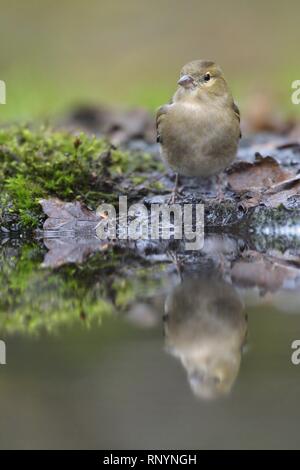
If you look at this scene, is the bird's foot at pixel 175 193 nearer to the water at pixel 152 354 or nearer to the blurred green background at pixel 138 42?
the water at pixel 152 354

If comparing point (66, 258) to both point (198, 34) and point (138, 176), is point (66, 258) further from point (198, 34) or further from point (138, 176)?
point (198, 34)

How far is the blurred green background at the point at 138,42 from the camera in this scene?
1407 cm

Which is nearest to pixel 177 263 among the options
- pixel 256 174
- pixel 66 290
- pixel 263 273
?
pixel 263 273

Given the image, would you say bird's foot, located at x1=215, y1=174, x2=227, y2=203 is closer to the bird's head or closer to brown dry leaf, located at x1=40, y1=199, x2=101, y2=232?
the bird's head

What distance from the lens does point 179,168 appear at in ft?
19.8

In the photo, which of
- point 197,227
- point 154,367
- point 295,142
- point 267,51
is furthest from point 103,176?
point 267,51

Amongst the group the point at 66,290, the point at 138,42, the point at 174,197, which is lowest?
the point at 66,290

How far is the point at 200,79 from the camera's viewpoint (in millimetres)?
5781

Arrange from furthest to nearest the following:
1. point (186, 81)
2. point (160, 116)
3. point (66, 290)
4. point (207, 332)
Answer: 1. point (160, 116)
2. point (186, 81)
3. point (66, 290)
4. point (207, 332)

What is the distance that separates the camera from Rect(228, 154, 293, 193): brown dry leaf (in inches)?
239

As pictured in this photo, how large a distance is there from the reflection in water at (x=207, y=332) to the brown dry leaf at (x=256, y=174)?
6.36 ft

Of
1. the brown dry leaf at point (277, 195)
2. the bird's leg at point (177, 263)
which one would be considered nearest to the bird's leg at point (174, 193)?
the brown dry leaf at point (277, 195)

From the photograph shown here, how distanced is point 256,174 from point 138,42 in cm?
1199

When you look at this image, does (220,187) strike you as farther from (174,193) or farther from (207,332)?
(207,332)
